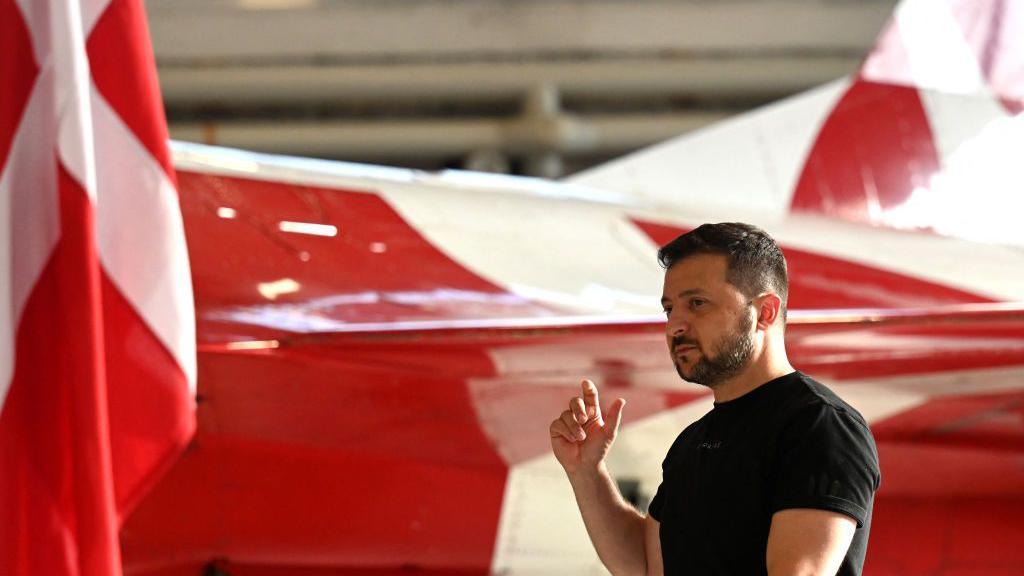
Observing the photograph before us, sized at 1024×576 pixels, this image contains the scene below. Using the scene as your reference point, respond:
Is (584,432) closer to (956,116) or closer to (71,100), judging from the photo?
(71,100)

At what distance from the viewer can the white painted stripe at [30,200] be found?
126cm

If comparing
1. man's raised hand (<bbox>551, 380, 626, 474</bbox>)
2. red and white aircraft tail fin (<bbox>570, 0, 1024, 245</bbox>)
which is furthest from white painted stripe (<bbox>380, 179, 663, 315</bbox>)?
man's raised hand (<bbox>551, 380, 626, 474</bbox>)

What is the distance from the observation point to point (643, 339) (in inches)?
66.0

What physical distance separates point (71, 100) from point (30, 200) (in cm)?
11

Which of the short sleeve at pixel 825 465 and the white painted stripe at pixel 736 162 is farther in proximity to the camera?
the white painted stripe at pixel 736 162

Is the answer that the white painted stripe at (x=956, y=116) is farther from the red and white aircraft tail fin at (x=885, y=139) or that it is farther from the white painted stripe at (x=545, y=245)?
the white painted stripe at (x=545, y=245)

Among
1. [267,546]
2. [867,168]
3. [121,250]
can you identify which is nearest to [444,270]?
[267,546]

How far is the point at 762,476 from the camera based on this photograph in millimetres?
866

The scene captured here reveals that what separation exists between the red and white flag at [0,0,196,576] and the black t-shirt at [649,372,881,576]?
624mm

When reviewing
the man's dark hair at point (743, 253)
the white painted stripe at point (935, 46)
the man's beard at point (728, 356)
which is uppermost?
the white painted stripe at point (935, 46)

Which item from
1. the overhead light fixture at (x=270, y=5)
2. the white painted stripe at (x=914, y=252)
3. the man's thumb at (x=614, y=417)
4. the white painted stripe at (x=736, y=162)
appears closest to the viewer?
the man's thumb at (x=614, y=417)

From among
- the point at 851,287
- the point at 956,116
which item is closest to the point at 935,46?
the point at 956,116

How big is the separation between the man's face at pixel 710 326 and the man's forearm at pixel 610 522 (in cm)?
15

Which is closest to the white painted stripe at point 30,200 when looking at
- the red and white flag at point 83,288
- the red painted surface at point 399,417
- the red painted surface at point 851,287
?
the red and white flag at point 83,288
